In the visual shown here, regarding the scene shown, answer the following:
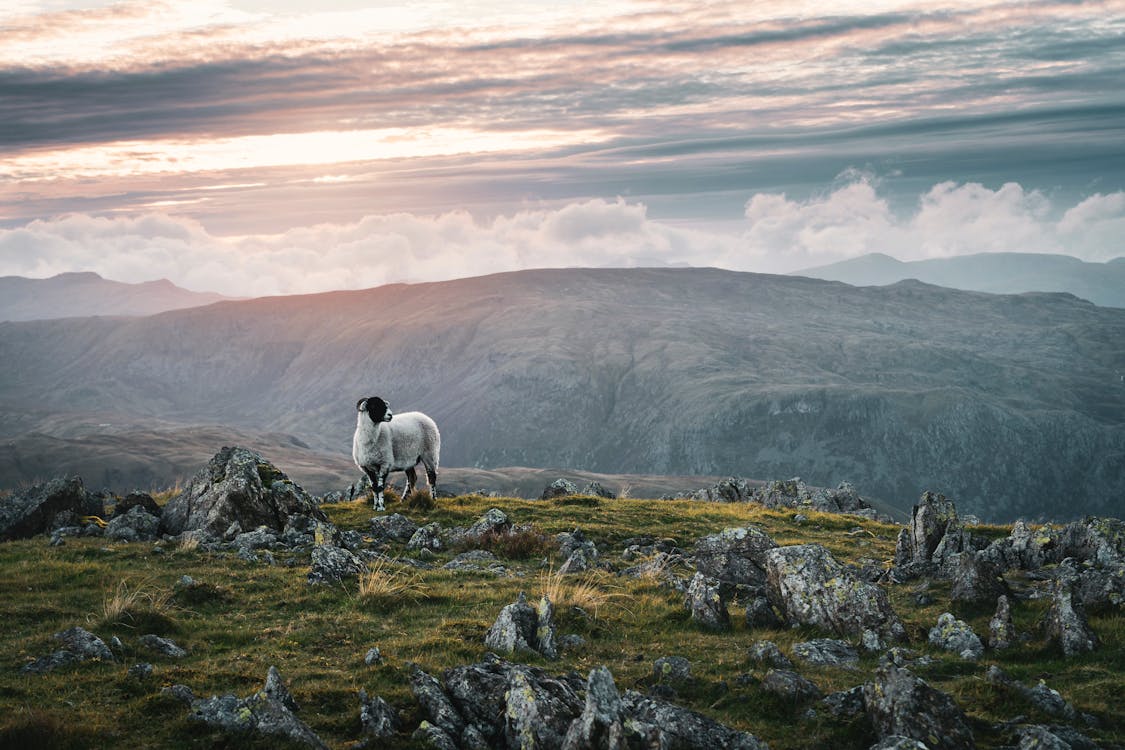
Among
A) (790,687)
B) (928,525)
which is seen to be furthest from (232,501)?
(928,525)

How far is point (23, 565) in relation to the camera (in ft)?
57.4

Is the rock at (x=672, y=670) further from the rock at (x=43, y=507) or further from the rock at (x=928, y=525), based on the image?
the rock at (x=43, y=507)

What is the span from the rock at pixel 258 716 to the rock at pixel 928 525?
17.2 m

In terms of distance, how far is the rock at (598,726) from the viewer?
29.5 feet

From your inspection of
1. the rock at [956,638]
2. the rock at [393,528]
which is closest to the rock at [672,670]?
the rock at [956,638]

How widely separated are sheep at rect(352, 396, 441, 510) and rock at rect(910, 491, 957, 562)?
52.8ft

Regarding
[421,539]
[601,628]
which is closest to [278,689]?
[601,628]

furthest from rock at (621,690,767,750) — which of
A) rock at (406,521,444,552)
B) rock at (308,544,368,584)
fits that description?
rock at (406,521,444,552)

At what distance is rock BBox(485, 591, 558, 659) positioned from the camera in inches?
519

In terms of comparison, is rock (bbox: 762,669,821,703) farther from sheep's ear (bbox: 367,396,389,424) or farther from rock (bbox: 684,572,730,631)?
sheep's ear (bbox: 367,396,389,424)

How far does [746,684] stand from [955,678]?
3.24 meters

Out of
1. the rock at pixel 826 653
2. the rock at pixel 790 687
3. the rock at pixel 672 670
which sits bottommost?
the rock at pixel 826 653

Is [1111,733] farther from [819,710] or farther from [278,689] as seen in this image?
[278,689]

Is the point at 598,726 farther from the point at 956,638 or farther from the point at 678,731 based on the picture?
the point at 956,638
